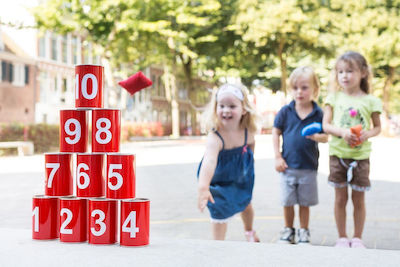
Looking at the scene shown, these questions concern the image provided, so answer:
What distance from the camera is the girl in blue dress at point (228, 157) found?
14.7 ft

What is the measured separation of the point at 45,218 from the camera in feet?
12.1

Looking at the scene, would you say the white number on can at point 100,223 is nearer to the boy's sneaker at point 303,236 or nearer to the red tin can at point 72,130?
the red tin can at point 72,130

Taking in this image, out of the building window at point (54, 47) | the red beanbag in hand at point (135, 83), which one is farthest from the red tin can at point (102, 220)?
the building window at point (54, 47)

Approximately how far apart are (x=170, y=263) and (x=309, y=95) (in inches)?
98.1

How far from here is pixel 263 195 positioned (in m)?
8.46

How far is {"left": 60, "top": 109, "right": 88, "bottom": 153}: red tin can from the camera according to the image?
11.8ft

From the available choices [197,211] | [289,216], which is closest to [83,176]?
[289,216]

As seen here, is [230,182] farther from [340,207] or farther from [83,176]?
[83,176]

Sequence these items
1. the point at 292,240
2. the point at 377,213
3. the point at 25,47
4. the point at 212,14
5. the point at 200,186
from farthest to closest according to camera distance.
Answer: the point at 25,47, the point at 212,14, the point at 377,213, the point at 292,240, the point at 200,186

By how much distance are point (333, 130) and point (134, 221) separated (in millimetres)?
1992

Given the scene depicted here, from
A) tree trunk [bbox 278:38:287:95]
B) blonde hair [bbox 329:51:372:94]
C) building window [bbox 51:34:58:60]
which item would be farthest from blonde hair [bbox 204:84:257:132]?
building window [bbox 51:34:58:60]

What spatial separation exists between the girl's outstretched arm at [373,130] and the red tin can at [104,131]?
2.04 metres

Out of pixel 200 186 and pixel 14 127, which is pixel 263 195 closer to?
pixel 200 186

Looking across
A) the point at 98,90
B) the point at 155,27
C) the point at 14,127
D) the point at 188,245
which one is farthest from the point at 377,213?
the point at 155,27
